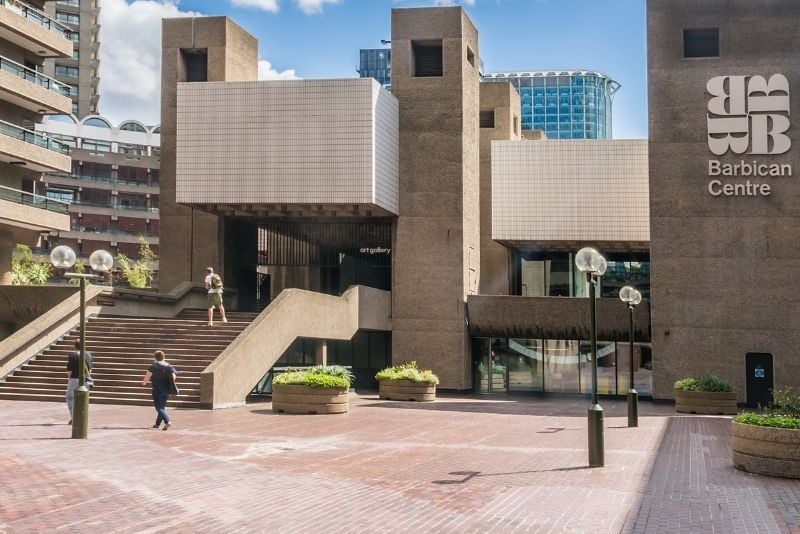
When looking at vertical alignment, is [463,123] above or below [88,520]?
above

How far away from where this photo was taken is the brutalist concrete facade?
118ft

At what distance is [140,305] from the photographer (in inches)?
1374

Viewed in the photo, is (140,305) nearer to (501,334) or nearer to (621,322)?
(501,334)

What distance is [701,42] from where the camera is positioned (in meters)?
37.7

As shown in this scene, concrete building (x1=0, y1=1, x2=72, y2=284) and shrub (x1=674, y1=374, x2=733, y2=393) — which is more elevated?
concrete building (x1=0, y1=1, x2=72, y2=284)

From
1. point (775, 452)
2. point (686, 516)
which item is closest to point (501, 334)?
point (775, 452)

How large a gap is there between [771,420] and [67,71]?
10748 centimetres

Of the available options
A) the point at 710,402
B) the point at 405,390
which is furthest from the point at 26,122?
the point at 710,402

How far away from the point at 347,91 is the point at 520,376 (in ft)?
49.0

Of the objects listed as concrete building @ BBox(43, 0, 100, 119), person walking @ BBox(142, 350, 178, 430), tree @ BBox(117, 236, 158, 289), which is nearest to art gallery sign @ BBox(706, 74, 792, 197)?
person walking @ BBox(142, 350, 178, 430)

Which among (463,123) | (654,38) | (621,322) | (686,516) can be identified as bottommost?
(686,516)

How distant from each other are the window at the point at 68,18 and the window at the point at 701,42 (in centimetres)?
8986

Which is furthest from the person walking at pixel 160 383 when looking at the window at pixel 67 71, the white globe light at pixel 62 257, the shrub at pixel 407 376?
the window at pixel 67 71

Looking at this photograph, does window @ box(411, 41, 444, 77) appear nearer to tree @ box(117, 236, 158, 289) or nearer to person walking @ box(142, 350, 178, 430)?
person walking @ box(142, 350, 178, 430)
